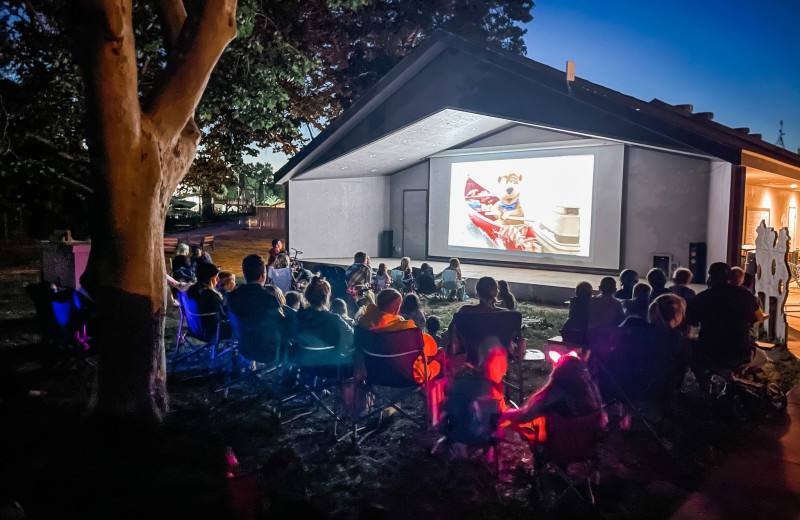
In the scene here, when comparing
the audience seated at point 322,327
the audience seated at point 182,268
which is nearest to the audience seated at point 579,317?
the audience seated at point 322,327

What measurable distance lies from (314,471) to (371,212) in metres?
14.9

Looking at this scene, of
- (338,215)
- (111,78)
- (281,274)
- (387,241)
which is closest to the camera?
(111,78)

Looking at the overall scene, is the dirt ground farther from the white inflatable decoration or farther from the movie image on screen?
the movie image on screen

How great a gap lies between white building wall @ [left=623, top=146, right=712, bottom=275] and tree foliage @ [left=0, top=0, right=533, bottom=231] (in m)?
8.45

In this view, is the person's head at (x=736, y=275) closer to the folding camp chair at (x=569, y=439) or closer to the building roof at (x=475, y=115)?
the folding camp chair at (x=569, y=439)

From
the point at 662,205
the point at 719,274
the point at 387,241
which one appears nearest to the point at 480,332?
the point at 719,274

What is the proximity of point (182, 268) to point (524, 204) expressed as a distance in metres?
9.52

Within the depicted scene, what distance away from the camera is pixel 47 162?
15.6 metres

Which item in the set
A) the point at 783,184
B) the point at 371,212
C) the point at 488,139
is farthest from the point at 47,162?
the point at 783,184

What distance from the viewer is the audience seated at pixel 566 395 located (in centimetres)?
276

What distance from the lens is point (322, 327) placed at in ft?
13.6

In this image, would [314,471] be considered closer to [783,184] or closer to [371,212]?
[371,212]

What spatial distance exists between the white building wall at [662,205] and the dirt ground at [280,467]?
863 centimetres

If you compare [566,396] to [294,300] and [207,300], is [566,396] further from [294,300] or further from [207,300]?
[207,300]
